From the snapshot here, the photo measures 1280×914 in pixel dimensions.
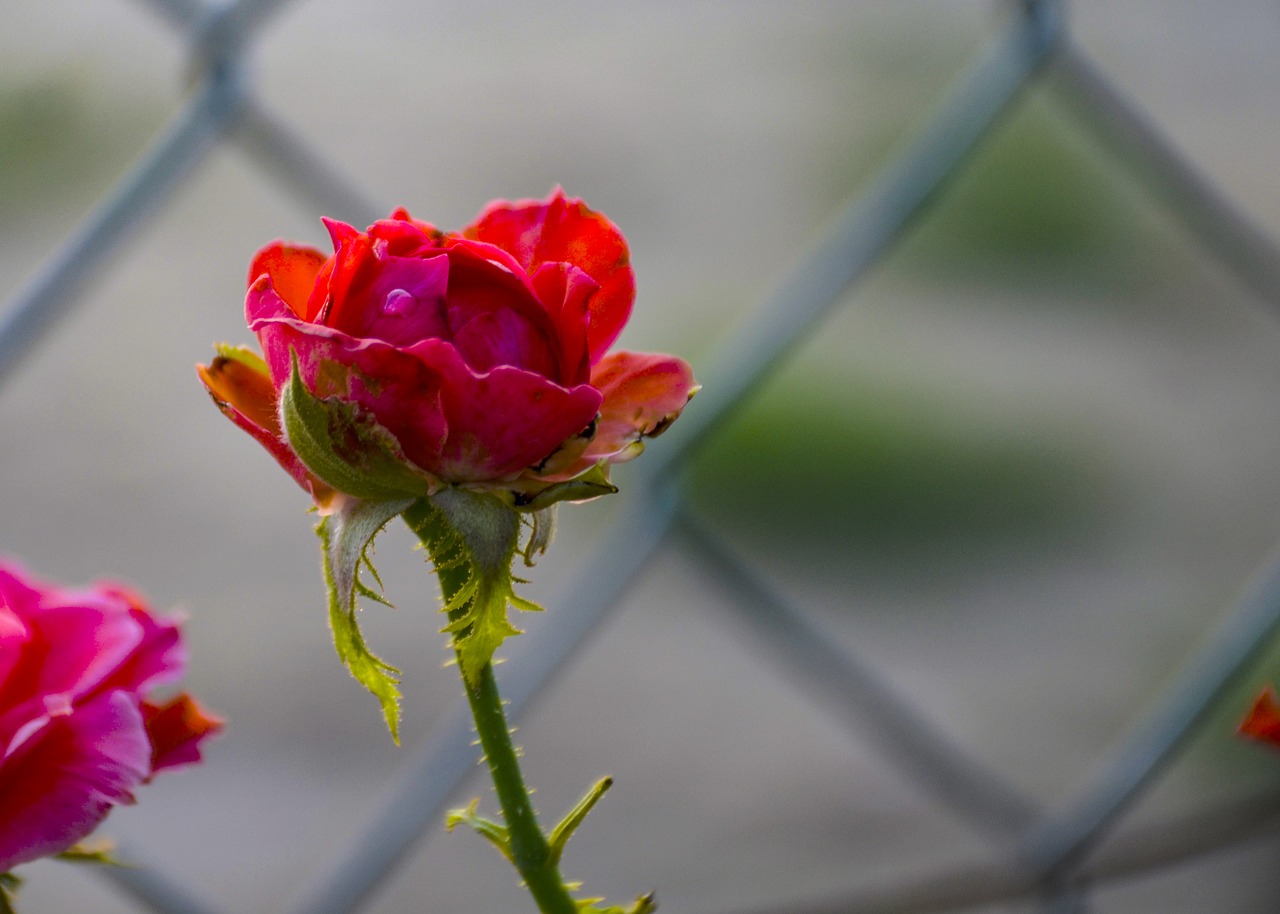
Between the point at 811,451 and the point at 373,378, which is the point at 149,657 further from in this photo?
the point at 811,451

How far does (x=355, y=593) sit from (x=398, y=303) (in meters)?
0.03

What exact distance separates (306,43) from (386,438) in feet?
4.64

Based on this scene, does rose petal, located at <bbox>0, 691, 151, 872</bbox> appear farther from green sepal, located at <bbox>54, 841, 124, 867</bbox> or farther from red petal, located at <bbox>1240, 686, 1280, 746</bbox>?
red petal, located at <bbox>1240, 686, 1280, 746</bbox>

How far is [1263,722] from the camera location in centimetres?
17

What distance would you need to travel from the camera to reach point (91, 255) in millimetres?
434

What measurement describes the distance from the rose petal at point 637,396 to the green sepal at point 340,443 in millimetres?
20

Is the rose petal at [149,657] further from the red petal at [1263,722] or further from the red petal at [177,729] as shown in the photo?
the red petal at [1263,722]

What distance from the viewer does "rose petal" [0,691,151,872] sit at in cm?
14

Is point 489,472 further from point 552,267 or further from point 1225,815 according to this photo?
point 1225,815

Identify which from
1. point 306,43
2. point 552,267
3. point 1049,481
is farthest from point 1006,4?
point 306,43

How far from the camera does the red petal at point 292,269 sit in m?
0.15

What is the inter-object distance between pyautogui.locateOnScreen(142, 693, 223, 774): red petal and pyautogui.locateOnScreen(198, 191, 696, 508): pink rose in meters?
0.04

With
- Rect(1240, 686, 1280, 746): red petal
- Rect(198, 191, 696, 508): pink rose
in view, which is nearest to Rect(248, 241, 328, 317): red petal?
Rect(198, 191, 696, 508): pink rose

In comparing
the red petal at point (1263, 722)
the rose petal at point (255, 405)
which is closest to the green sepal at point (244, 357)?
the rose petal at point (255, 405)
